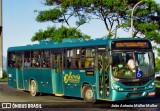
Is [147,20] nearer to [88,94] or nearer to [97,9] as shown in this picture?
[97,9]

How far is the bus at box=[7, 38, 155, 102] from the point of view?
666 inches

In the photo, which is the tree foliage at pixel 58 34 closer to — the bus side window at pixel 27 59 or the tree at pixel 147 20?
the tree at pixel 147 20

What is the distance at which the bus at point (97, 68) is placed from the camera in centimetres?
1691

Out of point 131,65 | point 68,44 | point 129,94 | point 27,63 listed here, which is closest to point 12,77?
point 27,63

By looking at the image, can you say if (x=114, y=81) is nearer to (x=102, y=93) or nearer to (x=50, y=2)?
(x=102, y=93)

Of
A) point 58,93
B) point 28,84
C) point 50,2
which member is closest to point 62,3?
point 50,2

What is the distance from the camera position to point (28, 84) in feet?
78.2

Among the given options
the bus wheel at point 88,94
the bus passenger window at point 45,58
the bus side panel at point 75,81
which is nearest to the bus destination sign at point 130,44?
the bus side panel at point 75,81

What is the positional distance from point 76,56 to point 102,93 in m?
2.59

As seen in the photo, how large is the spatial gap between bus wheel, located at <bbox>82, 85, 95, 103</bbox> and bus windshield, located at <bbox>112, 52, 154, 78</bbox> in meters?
1.88

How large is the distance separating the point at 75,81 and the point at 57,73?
5.51 feet

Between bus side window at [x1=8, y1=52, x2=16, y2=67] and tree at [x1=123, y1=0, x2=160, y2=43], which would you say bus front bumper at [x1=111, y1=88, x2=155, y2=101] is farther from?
tree at [x1=123, y1=0, x2=160, y2=43]

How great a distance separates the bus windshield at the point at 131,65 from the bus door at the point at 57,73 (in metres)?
4.27

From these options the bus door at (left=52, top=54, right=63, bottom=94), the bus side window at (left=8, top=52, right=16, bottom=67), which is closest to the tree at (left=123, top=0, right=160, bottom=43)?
the bus side window at (left=8, top=52, right=16, bottom=67)
